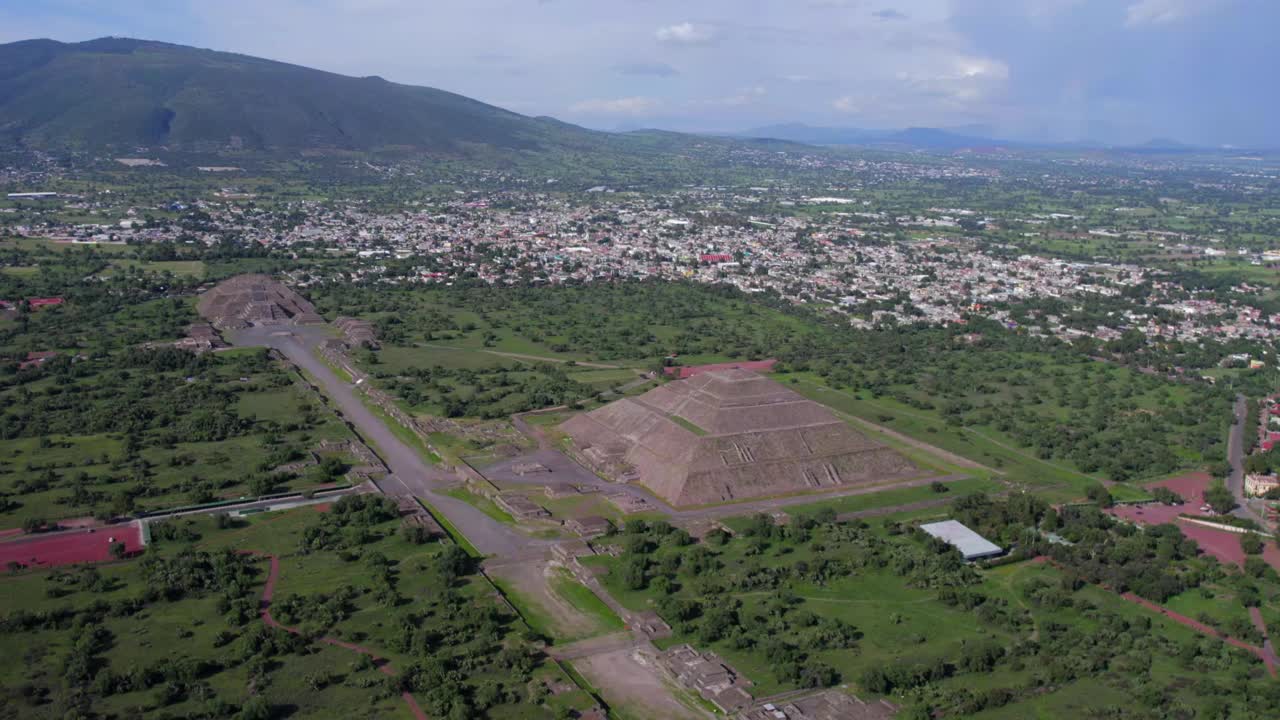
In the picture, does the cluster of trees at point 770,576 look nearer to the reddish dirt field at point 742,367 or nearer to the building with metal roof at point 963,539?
the building with metal roof at point 963,539

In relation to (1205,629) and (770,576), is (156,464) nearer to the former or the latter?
(770,576)

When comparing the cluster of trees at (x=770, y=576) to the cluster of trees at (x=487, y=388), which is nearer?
the cluster of trees at (x=770, y=576)

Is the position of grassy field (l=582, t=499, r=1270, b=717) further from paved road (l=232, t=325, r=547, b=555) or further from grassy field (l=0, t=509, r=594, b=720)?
grassy field (l=0, t=509, r=594, b=720)

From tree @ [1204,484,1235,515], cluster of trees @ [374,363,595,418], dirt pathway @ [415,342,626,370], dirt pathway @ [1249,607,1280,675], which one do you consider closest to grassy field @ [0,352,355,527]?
cluster of trees @ [374,363,595,418]

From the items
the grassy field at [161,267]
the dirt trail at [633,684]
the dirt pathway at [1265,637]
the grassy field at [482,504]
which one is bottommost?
the dirt pathway at [1265,637]

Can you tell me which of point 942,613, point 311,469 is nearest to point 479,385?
point 311,469

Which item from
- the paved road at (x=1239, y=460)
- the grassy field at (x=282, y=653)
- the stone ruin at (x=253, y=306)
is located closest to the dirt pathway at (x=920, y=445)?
the paved road at (x=1239, y=460)

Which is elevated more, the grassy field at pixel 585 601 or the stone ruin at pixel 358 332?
the stone ruin at pixel 358 332
